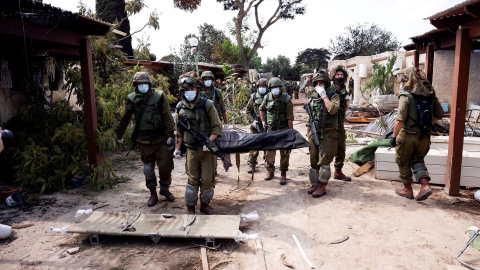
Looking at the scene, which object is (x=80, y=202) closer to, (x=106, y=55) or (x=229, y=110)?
(x=106, y=55)

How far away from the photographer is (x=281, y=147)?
5086 mm

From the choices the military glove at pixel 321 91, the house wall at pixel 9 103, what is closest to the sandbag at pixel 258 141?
the military glove at pixel 321 91

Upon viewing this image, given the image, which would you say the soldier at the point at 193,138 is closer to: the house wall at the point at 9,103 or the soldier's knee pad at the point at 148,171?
the soldier's knee pad at the point at 148,171

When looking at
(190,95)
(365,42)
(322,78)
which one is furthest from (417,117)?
(365,42)

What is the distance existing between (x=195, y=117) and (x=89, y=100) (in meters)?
2.95

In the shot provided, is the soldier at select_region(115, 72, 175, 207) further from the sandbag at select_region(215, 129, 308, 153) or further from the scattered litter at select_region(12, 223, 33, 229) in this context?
the scattered litter at select_region(12, 223, 33, 229)

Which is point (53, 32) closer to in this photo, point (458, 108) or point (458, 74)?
point (458, 74)

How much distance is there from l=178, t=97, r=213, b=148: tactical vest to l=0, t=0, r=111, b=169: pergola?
213 centimetres

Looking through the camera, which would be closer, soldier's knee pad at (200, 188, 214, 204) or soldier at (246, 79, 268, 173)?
soldier's knee pad at (200, 188, 214, 204)

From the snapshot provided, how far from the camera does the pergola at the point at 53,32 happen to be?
14.7 ft

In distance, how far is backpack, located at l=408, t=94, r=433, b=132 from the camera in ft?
15.6

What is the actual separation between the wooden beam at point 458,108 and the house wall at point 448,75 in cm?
936

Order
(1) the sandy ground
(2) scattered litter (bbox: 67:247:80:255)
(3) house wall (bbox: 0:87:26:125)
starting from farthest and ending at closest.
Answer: (3) house wall (bbox: 0:87:26:125), (2) scattered litter (bbox: 67:247:80:255), (1) the sandy ground

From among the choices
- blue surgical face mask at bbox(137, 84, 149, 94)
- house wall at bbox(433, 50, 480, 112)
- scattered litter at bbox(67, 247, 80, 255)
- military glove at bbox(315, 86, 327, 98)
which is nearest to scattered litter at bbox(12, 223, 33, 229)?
scattered litter at bbox(67, 247, 80, 255)
